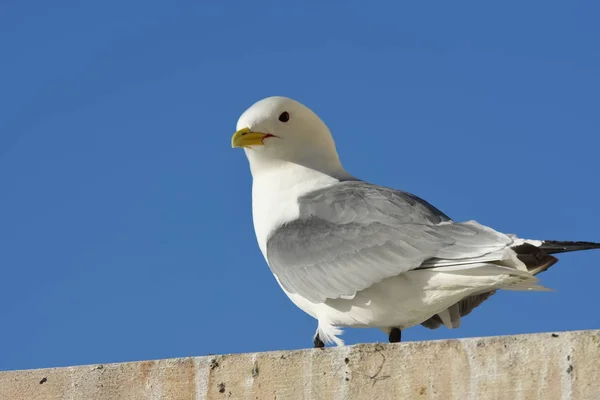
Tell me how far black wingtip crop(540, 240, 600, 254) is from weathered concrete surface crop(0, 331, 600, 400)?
77 cm

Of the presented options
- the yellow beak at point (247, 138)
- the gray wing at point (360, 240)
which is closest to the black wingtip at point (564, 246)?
the gray wing at point (360, 240)

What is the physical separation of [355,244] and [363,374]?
1166 millimetres

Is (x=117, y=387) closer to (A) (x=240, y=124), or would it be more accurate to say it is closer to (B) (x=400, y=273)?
(B) (x=400, y=273)

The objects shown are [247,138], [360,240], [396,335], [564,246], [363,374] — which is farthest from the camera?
[247,138]

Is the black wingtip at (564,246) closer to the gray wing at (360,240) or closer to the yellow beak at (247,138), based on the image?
the gray wing at (360,240)

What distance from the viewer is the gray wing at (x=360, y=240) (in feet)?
17.4

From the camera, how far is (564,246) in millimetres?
4984

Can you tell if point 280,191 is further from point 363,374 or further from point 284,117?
point 363,374

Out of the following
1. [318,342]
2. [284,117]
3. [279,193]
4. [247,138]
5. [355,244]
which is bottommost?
[318,342]

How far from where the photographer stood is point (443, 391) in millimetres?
4477

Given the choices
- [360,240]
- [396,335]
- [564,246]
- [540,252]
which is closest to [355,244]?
[360,240]

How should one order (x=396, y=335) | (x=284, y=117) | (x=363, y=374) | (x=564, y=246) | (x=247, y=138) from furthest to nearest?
(x=284, y=117)
(x=247, y=138)
(x=396, y=335)
(x=564, y=246)
(x=363, y=374)

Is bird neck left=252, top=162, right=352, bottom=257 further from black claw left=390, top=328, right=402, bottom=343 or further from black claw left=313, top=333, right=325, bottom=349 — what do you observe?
black claw left=390, top=328, right=402, bottom=343

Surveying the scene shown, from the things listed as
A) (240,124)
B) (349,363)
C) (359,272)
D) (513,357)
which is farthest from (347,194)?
(513,357)
